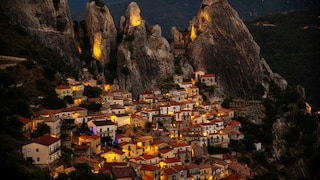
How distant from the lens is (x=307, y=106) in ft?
167

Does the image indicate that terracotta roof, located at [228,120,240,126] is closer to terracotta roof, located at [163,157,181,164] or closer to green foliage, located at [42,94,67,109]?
terracotta roof, located at [163,157,181,164]

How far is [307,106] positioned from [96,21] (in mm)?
22043

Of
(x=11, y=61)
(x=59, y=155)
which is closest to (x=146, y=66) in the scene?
(x=11, y=61)

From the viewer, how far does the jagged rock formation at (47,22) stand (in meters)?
42.8

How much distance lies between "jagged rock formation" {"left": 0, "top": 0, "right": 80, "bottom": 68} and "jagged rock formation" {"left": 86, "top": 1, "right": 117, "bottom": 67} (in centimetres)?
220

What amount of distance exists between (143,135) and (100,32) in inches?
623

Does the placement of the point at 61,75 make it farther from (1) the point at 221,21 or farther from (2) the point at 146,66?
(1) the point at 221,21

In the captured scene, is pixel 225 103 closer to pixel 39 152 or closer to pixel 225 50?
pixel 225 50

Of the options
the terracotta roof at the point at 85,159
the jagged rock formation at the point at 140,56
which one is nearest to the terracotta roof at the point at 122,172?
the terracotta roof at the point at 85,159

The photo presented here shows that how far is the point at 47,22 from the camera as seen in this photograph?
44.6 metres

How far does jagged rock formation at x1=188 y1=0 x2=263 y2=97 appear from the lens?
51219 millimetres

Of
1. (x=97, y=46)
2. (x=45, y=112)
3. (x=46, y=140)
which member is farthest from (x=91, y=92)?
(x=46, y=140)

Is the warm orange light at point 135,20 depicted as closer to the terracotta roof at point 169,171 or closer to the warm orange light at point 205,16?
the warm orange light at point 205,16

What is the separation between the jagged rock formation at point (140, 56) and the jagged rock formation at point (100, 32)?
1422 millimetres
